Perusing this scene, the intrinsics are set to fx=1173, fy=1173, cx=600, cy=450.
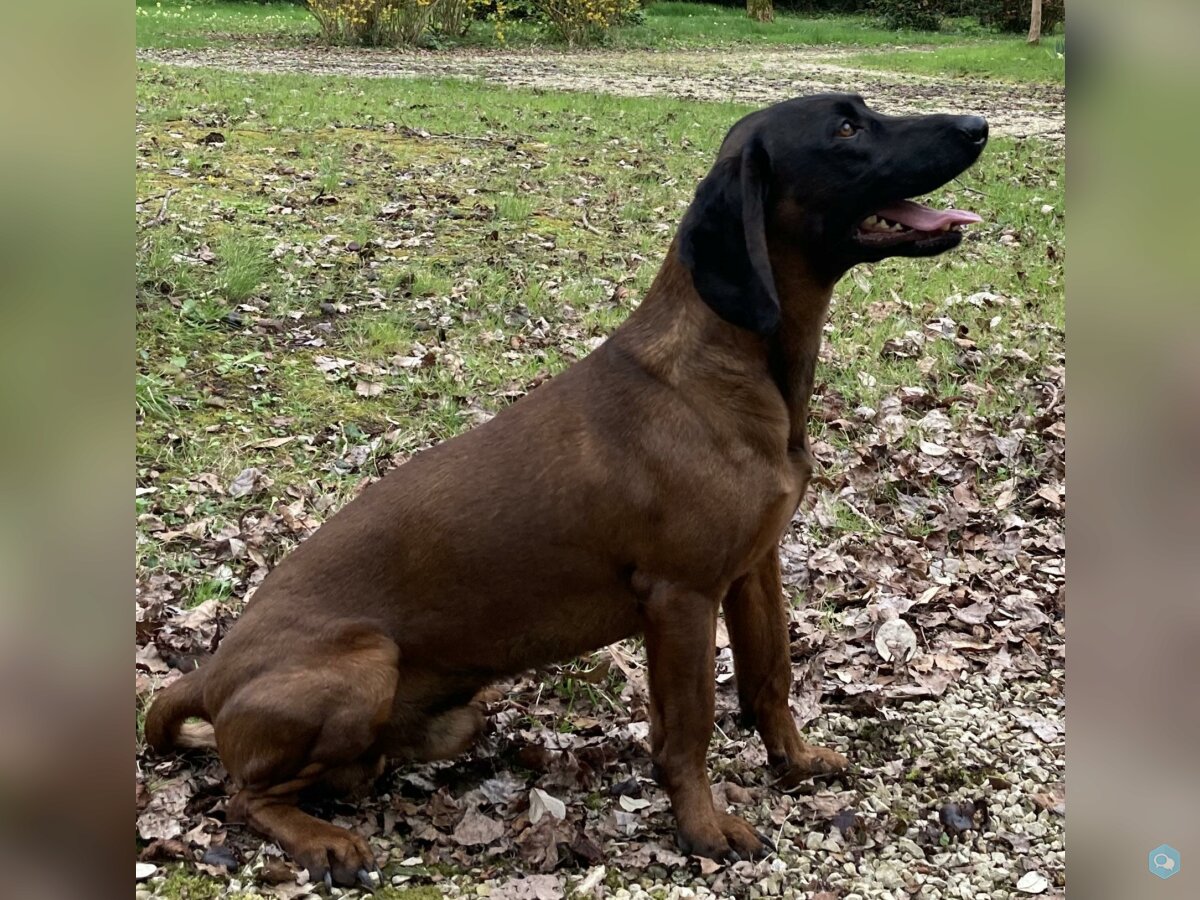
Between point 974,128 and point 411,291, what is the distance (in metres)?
5.12

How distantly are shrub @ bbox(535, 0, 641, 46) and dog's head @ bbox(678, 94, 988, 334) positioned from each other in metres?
22.5

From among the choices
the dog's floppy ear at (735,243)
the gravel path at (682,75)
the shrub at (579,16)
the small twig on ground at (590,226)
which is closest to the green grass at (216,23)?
the gravel path at (682,75)

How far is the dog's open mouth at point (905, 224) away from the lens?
3.15m

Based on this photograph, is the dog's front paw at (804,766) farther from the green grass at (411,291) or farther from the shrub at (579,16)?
the shrub at (579,16)

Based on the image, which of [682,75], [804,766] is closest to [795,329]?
[804,766]

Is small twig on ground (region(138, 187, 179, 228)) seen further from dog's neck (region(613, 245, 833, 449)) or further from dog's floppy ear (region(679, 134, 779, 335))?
dog's floppy ear (region(679, 134, 779, 335))

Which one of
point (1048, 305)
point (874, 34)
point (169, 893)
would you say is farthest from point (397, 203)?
point (874, 34)

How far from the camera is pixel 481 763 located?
3.74m

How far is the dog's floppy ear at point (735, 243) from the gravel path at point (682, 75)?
39.6 ft

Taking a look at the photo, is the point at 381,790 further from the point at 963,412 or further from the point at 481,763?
the point at 963,412

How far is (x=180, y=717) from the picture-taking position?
135 inches

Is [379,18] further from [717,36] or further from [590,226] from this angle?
[590,226]
